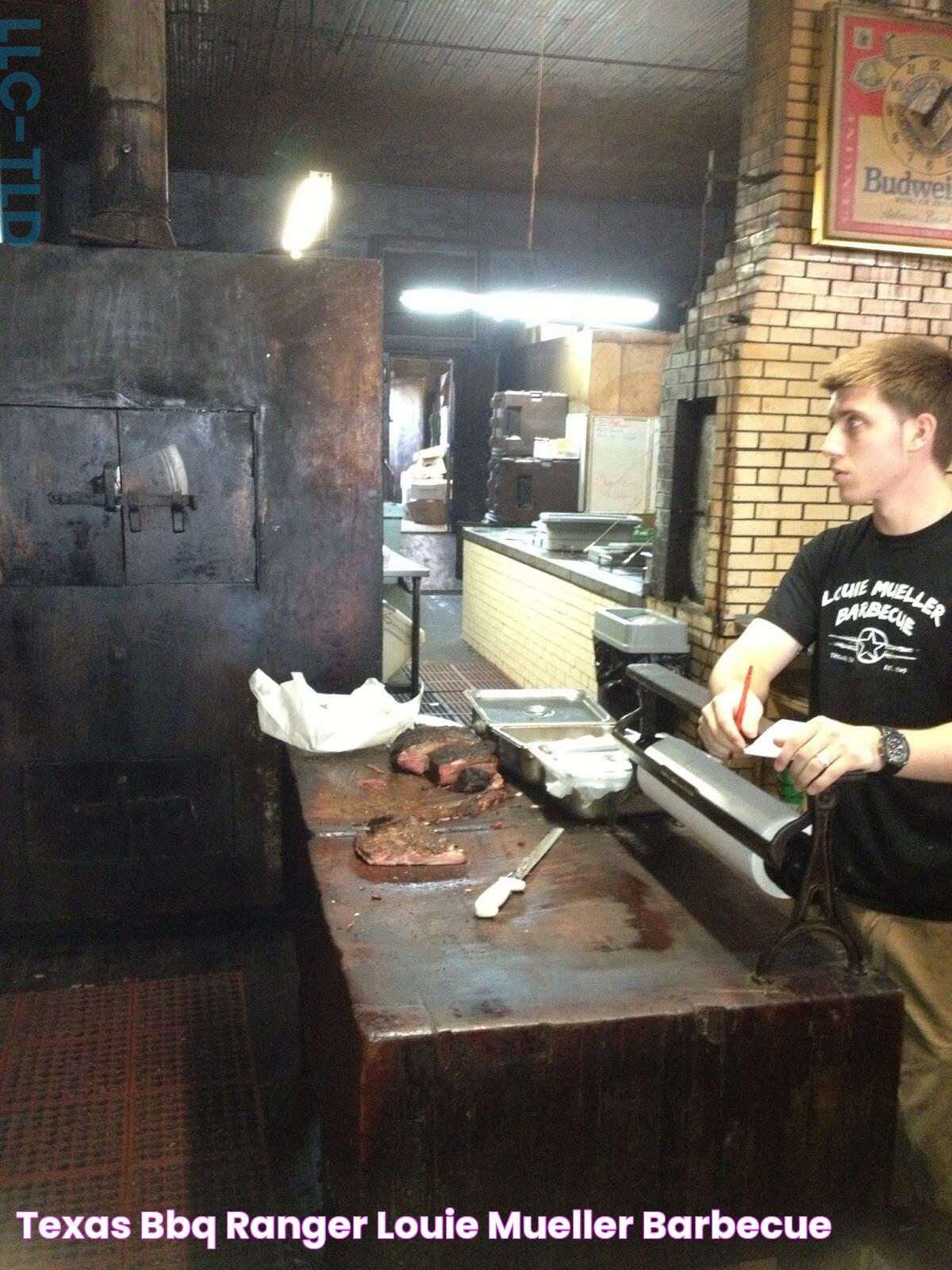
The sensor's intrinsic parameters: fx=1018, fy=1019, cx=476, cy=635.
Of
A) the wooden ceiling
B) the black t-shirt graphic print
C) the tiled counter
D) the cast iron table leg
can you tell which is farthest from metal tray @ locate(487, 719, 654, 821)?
the wooden ceiling

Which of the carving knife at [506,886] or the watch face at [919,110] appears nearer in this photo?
the carving knife at [506,886]

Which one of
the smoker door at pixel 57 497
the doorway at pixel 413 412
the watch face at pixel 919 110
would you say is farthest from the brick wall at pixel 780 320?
the doorway at pixel 413 412

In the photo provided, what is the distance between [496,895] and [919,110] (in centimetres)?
419

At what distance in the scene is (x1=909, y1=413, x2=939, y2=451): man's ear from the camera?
7.39ft

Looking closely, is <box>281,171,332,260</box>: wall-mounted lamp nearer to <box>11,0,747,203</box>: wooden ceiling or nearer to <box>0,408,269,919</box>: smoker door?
<box>0,408,269,919</box>: smoker door

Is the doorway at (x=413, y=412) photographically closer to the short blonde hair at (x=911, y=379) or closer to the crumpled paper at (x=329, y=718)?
the crumpled paper at (x=329, y=718)

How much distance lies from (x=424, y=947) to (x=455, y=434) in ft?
35.2

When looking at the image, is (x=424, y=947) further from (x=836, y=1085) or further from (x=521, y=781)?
(x=521, y=781)

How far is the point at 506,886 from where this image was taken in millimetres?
2398

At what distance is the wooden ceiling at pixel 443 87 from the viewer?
6570 mm

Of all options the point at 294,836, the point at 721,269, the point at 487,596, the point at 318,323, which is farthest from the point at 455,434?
the point at 294,836

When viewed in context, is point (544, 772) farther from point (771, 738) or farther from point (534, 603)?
point (534, 603)

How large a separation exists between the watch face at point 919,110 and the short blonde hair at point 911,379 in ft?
9.44

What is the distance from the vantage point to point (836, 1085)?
198cm
